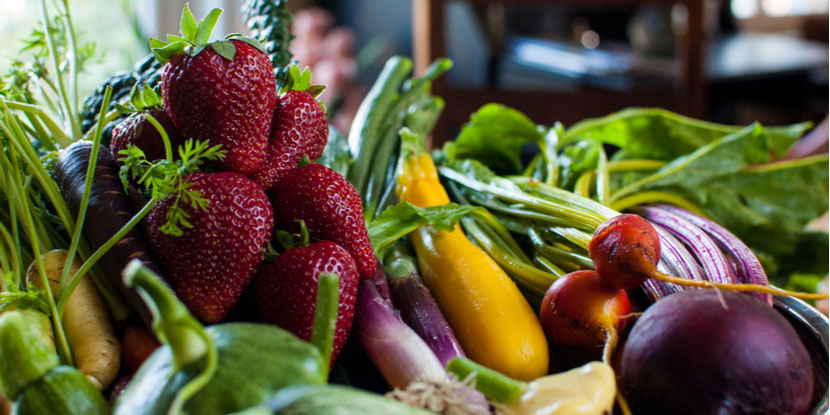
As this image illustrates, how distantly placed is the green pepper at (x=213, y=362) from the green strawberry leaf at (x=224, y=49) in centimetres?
25

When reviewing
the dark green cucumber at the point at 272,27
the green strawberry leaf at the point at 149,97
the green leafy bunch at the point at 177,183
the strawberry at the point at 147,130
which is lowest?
the green leafy bunch at the point at 177,183

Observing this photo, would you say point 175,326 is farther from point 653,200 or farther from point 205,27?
point 653,200

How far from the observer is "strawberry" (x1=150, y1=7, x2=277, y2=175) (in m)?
0.64

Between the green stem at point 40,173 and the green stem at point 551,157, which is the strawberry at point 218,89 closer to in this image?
the green stem at point 40,173

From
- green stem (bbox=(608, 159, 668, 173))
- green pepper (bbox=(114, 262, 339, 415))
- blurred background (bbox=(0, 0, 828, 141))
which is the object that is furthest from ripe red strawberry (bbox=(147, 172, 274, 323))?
blurred background (bbox=(0, 0, 828, 141))

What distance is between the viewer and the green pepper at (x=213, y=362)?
0.45 meters

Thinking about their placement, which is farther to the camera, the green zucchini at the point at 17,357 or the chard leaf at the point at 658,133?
the chard leaf at the point at 658,133

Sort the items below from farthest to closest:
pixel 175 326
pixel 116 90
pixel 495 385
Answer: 1. pixel 116 90
2. pixel 495 385
3. pixel 175 326

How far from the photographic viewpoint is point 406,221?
2.69 feet

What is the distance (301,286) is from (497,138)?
67 centimetres

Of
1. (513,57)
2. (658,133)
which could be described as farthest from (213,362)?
(513,57)

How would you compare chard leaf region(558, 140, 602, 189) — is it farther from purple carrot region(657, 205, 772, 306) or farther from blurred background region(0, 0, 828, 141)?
blurred background region(0, 0, 828, 141)

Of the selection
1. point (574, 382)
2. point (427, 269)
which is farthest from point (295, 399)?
point (427, 269)

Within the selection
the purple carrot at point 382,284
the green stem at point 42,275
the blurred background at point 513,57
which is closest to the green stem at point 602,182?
the purple carrot at point 382,284
